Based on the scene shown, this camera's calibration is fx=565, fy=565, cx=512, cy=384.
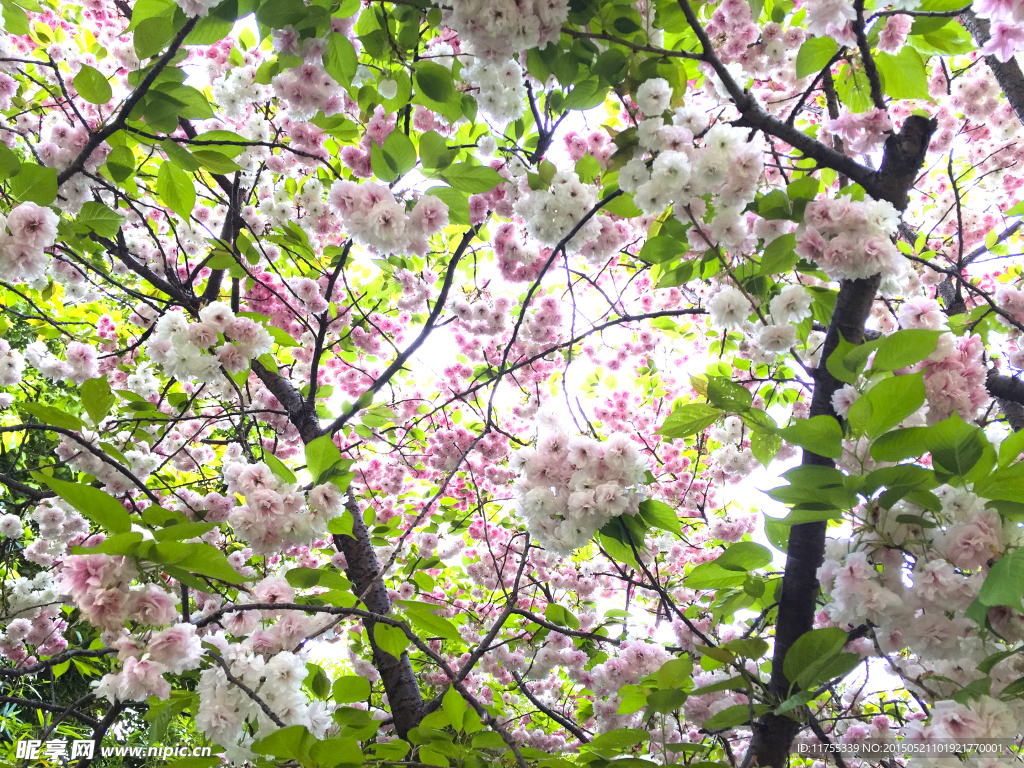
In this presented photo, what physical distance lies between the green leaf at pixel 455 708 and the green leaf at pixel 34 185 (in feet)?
5.35

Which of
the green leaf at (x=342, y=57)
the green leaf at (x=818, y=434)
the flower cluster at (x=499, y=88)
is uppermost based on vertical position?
the flower cluster at (x=499, y=88)

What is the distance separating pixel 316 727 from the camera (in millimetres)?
1261

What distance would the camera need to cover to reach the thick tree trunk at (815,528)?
4.80 ft

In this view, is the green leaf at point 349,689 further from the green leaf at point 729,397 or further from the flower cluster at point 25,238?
the flower cluster at point 25,238

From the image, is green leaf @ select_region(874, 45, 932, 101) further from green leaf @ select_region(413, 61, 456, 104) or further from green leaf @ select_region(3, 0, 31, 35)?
green leaf @ select_region(3, 0, 31, 35)

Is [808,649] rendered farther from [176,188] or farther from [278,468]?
[176,188]

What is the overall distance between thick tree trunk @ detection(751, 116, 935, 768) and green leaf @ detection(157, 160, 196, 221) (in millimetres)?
1914

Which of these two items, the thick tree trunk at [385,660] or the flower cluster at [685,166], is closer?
the flower cluster at [685,166]

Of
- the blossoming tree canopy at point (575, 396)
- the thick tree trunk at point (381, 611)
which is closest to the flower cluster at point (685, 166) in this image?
the blossoming tree canopy at point (575, 396)

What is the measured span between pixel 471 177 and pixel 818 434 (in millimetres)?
1053

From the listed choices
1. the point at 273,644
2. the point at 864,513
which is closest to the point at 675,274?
the point at 864,513

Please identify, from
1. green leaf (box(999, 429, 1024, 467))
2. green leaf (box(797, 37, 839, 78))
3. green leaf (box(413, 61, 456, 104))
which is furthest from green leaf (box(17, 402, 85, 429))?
green leaf (box(797, 37, 839, 78))

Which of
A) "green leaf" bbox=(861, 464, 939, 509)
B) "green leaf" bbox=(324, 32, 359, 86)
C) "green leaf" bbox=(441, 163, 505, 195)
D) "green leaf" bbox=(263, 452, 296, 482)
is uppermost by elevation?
"green leaf" bbox=(324, 32, 359, 86)

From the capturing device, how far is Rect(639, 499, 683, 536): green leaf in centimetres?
134
